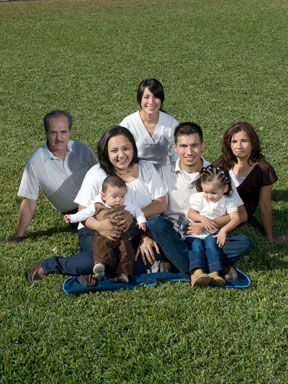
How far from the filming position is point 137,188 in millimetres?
5023

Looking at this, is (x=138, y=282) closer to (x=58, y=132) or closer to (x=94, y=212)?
(x=94, y=212)

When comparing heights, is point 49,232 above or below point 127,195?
below

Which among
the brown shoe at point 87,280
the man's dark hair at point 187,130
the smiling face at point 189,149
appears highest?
the man's dark hair at point 187,130

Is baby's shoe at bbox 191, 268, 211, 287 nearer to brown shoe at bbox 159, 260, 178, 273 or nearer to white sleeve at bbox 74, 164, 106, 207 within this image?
brown shoe at bbox 159, 260, 178, 273

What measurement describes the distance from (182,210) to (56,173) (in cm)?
145

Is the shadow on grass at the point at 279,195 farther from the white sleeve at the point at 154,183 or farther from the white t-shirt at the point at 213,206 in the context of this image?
the white sleeve at the point at 154,183

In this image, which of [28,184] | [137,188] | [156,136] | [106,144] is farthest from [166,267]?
[156,136]

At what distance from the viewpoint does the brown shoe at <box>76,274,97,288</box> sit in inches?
179

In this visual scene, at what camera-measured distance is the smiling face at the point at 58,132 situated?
17.6ft

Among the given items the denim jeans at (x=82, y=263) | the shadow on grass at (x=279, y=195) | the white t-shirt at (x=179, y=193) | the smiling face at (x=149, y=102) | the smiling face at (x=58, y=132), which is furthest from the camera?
the shadow on grass at (x=279, y=195)

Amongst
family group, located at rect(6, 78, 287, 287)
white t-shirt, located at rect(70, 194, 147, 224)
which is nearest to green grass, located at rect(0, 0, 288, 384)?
family group, located at rect(6, 78, 287, 287)

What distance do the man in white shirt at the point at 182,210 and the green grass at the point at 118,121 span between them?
31 cm

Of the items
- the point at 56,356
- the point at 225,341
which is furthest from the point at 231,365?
the point at 56,356

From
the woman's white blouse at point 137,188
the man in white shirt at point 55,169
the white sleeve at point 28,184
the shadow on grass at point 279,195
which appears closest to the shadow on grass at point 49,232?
the man in white shirt at point 55,169
